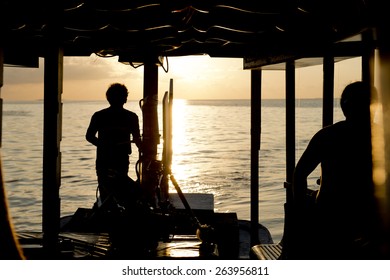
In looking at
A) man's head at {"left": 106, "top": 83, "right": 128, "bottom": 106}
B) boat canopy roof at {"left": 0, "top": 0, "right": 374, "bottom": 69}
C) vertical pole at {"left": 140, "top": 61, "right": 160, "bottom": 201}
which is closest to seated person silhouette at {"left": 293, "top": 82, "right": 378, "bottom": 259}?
boat canopy roof at {"left": 0, "top": 0, "right": 374, "bottom": 69}

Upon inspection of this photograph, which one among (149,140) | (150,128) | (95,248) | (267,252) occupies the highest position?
(150,128)

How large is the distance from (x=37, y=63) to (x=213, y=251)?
447 cm

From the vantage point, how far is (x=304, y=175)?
139 inches

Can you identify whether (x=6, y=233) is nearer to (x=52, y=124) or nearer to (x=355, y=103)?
(x=52, y=124)

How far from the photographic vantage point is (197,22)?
15.2 feet

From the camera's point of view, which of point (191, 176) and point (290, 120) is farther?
point (191, 176)

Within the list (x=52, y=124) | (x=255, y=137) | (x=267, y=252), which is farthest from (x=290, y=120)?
(x=52, y=124)

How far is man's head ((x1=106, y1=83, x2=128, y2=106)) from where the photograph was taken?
20.7 ft

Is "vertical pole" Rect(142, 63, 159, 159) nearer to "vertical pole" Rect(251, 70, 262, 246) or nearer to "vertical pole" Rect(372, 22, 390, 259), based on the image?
"vertical pole" Rect(251, 70, 262, 246)

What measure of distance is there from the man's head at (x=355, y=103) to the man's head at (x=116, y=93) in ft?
11.2

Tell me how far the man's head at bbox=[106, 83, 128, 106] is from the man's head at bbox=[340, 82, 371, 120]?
3.41m

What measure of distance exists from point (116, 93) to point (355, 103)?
3537 mm

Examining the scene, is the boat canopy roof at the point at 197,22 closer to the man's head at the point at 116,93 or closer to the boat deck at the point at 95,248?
the man's head at the point at 116,93
